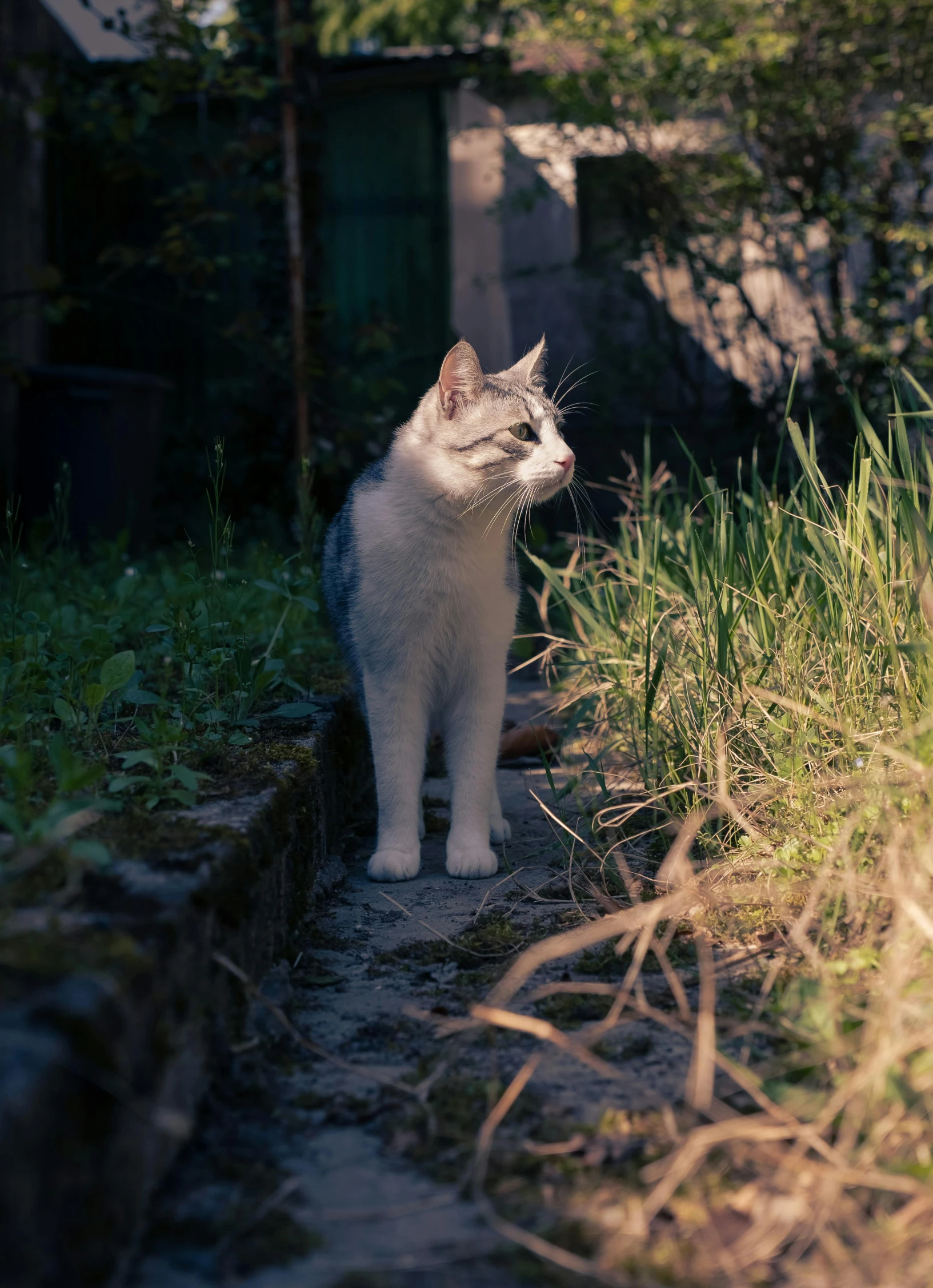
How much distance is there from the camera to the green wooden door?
740cm

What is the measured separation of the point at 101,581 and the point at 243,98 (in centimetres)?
305

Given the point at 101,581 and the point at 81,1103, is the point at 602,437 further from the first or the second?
the point at 81,1103

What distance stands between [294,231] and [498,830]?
3.77 m

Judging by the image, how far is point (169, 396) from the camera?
730 centimetres

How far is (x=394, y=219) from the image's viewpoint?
7523 mm

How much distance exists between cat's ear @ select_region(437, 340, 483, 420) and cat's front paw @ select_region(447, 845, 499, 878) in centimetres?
99

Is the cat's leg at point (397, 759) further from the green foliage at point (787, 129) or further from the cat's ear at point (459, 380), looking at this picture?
the green foliage at point (787, 129)

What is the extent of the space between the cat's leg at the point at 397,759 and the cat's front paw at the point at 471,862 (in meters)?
0.08

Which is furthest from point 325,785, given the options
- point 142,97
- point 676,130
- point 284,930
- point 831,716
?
point 676,130

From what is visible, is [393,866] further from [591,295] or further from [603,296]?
[591,295]

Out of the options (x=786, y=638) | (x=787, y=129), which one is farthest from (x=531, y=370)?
(x=787, y=129)

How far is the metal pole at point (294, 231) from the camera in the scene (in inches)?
204

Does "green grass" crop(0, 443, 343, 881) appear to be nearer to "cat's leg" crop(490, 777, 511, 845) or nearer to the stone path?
the stone path

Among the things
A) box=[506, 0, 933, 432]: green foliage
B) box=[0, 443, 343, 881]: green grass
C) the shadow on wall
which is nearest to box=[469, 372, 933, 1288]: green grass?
box=[0, 443, 343, 881]: green grass
